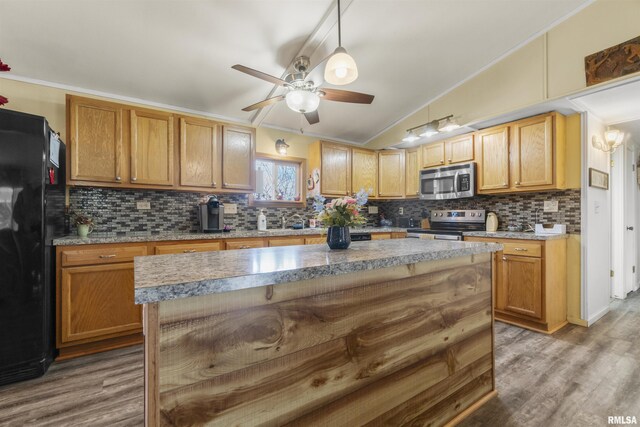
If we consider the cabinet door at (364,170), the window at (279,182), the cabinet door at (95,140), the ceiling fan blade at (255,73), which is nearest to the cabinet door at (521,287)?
the cabinet door at (364,170)

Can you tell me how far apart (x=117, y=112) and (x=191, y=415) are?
9.79 ft

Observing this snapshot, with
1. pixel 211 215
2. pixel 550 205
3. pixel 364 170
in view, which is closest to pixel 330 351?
pixel 211 215

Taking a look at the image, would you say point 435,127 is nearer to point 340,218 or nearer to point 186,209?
point 340,218

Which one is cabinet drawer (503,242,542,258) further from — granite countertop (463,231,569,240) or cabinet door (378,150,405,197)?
cabinet door (378,150,405,197)

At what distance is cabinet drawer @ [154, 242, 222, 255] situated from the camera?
2.70 metres

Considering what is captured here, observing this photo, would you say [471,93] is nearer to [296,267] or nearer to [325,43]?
[325,43]

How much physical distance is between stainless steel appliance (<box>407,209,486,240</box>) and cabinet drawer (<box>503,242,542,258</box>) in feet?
1.93

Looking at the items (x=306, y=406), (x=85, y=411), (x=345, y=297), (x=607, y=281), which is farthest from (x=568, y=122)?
(x=85, y=411)

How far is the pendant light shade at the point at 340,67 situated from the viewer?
6.51 ft

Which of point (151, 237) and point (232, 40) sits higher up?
point (232, 40)

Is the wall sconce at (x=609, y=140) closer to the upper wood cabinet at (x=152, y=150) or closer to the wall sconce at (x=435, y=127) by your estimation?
the wall sconce at (x=435, y=127)

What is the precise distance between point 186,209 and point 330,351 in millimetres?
2869

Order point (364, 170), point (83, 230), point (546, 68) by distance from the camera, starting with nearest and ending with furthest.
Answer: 1. point (83, 230)
2. point (546, 68)
3. point (364, 170)

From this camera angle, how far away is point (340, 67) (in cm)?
200
